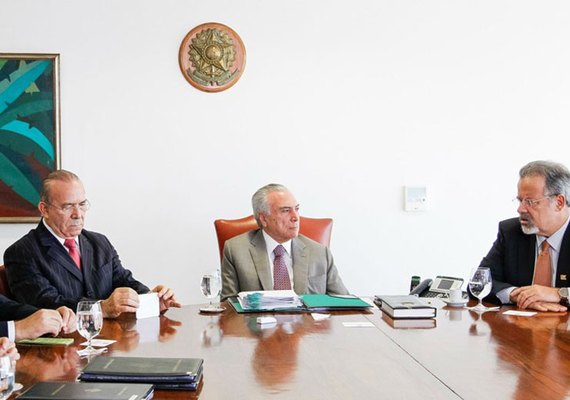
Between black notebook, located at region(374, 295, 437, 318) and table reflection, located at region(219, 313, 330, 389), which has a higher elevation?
black notebook, located at region(374, 295, 437, 318)

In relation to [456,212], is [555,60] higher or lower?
higher

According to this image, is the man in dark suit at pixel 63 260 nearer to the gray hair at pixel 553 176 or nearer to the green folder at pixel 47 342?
the green folder at pixel 47 342

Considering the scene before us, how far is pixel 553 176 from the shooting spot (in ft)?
10.0

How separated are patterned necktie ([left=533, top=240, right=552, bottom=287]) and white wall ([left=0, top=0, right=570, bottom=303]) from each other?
4.14 ft

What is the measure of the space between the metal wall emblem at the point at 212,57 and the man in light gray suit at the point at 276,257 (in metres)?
1.07

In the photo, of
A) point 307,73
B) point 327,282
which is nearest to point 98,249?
point 327,282

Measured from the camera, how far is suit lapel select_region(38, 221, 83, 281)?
287cm

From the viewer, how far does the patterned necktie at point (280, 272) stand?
3.25 metres

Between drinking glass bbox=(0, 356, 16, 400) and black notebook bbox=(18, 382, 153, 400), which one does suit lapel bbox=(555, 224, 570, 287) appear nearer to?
black notebook bbox=(18, 382, 153, 400)

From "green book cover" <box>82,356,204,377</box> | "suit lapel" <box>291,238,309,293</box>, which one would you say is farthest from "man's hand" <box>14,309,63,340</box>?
"suit lapel" <box>291,238,309,293</box>

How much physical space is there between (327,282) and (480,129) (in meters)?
1.70

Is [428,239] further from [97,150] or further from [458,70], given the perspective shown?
[97,150]

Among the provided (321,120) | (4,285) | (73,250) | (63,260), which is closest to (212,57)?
(321,120)

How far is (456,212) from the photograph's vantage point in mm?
4336
